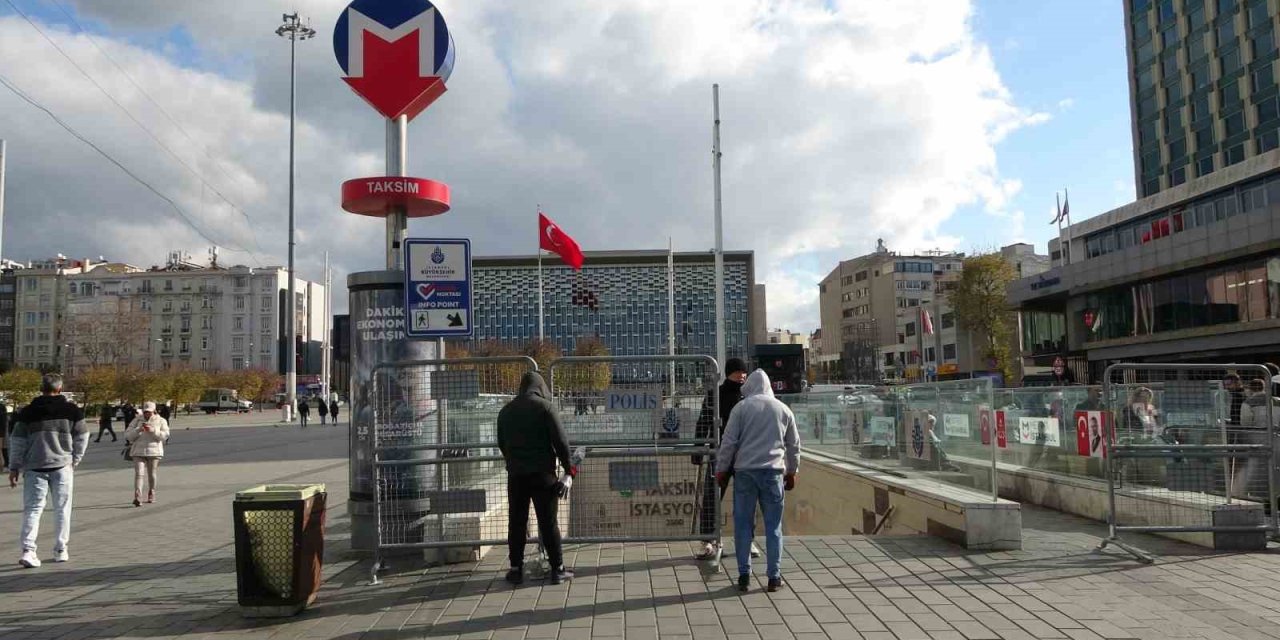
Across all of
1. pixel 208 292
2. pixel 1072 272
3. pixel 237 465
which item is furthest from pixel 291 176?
pixel 208 292

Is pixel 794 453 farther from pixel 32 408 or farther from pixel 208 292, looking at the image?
pixel 208 292

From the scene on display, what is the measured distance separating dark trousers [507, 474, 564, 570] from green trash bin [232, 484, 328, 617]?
5.03ft

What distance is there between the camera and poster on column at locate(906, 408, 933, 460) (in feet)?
35.1

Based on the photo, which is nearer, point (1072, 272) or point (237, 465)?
point (237, 465)

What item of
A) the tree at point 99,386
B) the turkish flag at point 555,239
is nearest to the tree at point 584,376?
the turkish flag at point 555,239

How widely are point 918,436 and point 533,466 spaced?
6000mm

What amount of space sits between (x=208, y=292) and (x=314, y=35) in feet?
244

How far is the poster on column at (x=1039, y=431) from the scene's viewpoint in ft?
40.4

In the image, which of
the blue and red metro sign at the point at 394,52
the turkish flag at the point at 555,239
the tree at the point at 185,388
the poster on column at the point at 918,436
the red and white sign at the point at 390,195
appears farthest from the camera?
the tree at the point at 185,388

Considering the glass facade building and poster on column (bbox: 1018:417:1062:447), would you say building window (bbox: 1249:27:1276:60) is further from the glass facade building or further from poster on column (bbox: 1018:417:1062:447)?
poster on column (bbox: 1018:417:1062:447)

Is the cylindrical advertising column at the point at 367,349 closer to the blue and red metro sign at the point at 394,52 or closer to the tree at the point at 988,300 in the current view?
the blue and red metro sign at the point at 394,52

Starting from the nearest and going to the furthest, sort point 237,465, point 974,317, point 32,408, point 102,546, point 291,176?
point 32,408
point 102,546
point 237,465
point 291,176
point 974,317

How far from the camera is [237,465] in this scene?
2105cm

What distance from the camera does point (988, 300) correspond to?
65.2m
